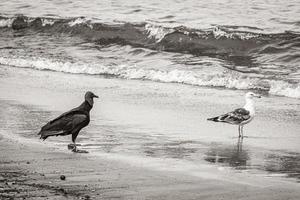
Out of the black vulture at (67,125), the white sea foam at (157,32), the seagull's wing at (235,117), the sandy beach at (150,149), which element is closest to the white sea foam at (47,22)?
the white sea foam at (157,32)

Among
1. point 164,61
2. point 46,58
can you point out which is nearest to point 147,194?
point 164,61

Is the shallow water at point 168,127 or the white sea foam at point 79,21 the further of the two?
the white sea foam at point 79,21

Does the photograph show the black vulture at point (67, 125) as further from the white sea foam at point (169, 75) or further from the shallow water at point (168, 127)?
the white sea foam at point (169, 75)

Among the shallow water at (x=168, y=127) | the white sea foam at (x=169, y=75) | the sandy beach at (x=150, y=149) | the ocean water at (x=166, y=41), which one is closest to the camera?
the sandy beach at (x=150, y=149)

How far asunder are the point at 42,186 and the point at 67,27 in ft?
74.5

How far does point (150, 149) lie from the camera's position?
33.9 ft

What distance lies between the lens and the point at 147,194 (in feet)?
25.0

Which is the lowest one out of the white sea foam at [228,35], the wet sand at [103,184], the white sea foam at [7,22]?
the white sea foam at [7,22]

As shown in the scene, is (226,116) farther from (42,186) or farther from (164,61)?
(164,61)

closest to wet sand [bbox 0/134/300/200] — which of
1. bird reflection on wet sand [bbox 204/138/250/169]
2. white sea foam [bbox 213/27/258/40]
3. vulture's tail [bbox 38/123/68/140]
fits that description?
vulture's tail [bbox 38/123/68/140]

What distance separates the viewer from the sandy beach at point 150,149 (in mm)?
7867

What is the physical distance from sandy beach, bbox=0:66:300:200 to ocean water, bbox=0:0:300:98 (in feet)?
8.91

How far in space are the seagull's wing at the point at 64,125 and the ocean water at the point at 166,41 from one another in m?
6.43

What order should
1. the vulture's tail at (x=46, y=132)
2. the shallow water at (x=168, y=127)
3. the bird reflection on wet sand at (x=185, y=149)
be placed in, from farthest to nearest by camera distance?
the vulture's tail at (x=46, y=132), the shallow water at (x=168, y=127), the bird reflection on wet sand at (x=185, y=149)
